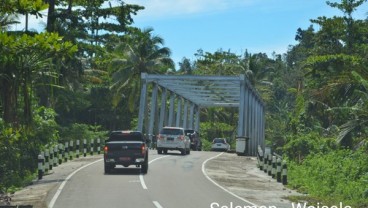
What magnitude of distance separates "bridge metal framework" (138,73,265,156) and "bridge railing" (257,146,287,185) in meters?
15.5

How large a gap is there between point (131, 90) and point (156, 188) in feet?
144

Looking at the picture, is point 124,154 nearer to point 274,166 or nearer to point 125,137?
point 125,137

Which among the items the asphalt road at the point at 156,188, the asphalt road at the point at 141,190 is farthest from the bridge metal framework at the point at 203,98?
the asphalt road at the point at 141,190

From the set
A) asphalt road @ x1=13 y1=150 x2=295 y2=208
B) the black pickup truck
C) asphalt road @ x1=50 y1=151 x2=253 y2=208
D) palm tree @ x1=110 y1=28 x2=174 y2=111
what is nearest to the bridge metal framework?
palm tree @ x1=110 y1=28 x2=174 y2=111

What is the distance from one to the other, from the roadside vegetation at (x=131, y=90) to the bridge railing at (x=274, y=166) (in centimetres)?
94

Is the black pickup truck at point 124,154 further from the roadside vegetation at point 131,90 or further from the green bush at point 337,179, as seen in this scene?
the green bush at point 337,179

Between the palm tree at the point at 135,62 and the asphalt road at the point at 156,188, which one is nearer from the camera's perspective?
the asphalt road at the point at 156,188

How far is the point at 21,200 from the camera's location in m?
17.7

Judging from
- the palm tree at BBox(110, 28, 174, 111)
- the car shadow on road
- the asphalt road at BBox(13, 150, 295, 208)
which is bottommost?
the asphalt road at BBox(13, 150, 295, 208)

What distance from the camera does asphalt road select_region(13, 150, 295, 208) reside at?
16.7 metres

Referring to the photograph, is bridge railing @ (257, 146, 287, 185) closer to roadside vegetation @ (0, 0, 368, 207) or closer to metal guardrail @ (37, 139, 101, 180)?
roadside vegetation @ (0, 0, 368, 207)

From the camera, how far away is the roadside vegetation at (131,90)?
12.9 metres

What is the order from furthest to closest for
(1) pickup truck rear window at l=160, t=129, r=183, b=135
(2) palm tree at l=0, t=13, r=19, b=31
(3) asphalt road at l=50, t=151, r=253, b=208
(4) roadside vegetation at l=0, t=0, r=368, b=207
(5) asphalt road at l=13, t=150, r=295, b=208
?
(1) pickup truck rear window at l=160, t=129, r=183, b=135, (2) palm tree at l=0, t=13, r=19, b=31, (5) asphalt road at l=13, t=150, r=295, b=208, (3) asphalt road at l=50, t=151, r=253, b=208, (4) roadside vegetation at l=0, t=0, r=368, b=207

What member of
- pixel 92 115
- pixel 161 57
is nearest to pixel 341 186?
pixel 161 57
